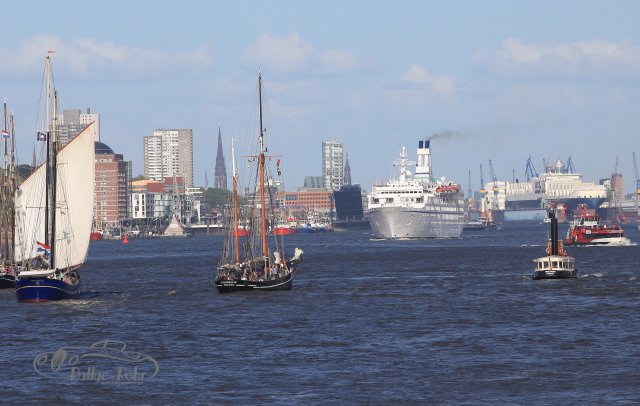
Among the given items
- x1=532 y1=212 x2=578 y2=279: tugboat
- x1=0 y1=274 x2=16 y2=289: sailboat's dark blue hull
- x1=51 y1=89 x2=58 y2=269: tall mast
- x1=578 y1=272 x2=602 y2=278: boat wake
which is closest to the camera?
x1=51 y1=89 x2=58 y2=269: tall mast

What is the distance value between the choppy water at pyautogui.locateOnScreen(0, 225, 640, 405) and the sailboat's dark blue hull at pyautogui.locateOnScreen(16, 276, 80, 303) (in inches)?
31.7

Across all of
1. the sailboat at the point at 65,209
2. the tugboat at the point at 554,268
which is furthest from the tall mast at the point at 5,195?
the tugboat at the point at 554,268

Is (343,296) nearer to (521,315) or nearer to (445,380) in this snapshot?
(521,315)

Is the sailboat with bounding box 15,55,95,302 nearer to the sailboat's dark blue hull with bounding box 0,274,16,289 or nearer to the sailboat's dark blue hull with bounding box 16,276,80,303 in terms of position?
the sailboat's dark blue hull with bounding box 16,276,80,303

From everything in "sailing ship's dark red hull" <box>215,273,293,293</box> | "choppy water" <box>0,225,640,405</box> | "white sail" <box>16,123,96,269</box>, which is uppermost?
"white sail" <box>16,123,96,269</box>

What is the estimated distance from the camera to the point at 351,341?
63844mm

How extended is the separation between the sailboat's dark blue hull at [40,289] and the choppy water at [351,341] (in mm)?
806

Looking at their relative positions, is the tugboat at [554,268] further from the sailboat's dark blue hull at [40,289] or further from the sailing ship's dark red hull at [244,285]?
the sailboat's dark blue hull at [40,289]

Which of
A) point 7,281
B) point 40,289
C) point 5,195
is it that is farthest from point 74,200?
point 5,195

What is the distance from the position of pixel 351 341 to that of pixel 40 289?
92.6 feet

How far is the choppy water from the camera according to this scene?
49.1 metres

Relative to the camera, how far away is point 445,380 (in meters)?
51.4

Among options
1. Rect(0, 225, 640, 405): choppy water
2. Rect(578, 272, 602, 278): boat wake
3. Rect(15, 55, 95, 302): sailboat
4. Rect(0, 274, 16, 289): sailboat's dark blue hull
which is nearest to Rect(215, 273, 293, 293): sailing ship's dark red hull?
Rect(0, 225, 640, 405): choppy water

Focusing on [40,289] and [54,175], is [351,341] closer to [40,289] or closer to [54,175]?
[40,289]
